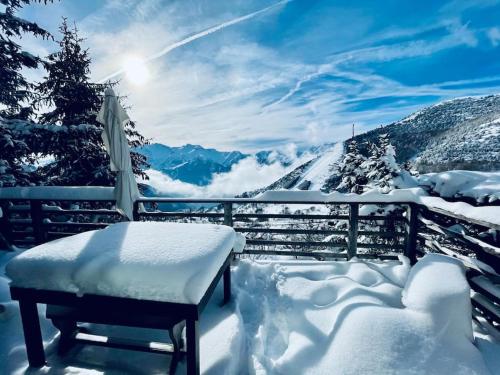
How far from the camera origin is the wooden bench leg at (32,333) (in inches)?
79.5

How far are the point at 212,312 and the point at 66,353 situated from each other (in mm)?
1357

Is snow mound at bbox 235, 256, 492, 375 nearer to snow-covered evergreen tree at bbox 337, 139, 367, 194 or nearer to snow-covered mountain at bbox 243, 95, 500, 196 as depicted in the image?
snow-covered evergreen tree at bbox 337, 139, 367, 194

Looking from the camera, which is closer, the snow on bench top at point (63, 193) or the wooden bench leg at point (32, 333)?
the wooden bench leg at point (32, 333)

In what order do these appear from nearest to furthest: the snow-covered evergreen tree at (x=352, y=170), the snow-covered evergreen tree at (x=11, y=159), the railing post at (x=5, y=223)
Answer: the railing post at (x=5, y=223), the snow-covered evergreen tree at (x=11, y=159), the snow-covered evergreen tree at (x=352, y=170)

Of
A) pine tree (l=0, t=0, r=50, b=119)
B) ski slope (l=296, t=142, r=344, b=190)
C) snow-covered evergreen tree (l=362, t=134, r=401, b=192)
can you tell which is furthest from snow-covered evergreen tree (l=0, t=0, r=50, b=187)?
ski slope (l=296, t=142, r=344, b=190)

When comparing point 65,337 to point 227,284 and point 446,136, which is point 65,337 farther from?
point 446,136

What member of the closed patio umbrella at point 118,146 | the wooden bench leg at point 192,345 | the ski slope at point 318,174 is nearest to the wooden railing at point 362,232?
the closed patio umbrella at point 118,146

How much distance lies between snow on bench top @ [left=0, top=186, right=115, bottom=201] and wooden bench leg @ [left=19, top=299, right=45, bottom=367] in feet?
9.42

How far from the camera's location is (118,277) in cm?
178

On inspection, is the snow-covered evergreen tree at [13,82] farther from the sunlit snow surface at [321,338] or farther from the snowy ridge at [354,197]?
the snowy ridge at [354,197]

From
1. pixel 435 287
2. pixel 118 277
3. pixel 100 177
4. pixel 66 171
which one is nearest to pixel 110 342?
pixel 118 277

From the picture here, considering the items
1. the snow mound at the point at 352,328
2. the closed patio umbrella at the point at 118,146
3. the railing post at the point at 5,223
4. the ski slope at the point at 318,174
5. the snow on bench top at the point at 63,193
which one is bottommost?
the ski slope at the point at 318,174

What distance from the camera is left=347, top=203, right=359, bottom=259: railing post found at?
14.3 feet

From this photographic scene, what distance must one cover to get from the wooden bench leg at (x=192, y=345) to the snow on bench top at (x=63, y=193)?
3658 mm
